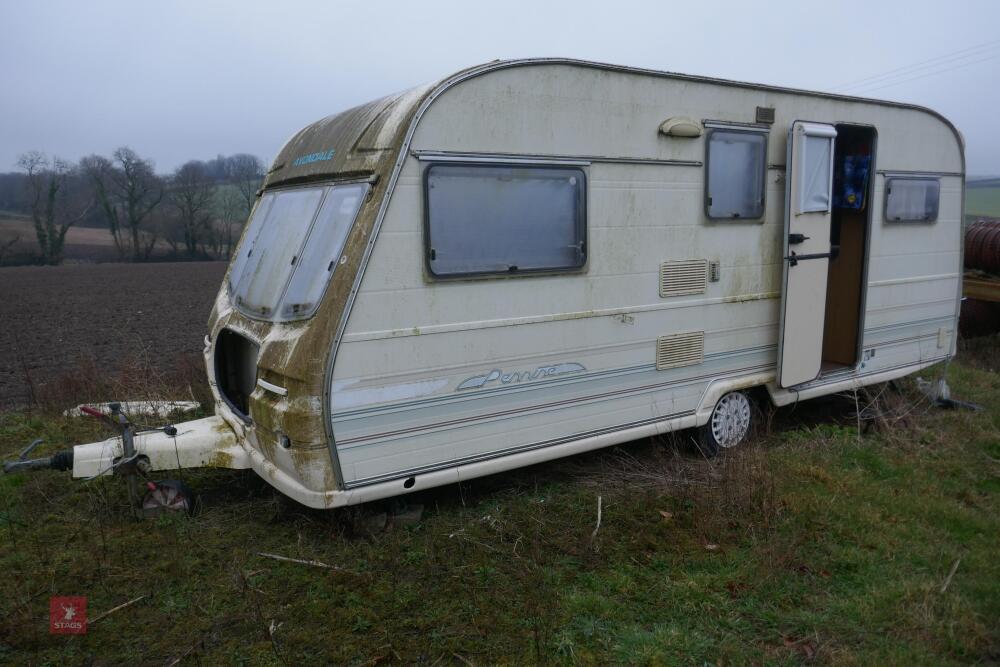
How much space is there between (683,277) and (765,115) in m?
1.47

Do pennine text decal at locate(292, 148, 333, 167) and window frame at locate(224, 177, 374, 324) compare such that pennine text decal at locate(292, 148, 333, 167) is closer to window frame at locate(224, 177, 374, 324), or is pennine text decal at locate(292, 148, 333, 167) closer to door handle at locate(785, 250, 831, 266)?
window frame at locate(224, 177, 374, 324)

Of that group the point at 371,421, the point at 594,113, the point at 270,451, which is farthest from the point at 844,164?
the point at 270,451

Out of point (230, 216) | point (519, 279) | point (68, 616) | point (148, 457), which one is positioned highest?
point (519, 279)

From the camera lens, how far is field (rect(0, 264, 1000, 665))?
11.2ft

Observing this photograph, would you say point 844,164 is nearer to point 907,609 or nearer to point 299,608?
point 907,609

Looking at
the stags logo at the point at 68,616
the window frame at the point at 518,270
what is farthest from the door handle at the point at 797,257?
the stags logo at the point at 68,616

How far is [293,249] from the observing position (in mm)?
4645

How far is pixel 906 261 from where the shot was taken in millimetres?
6922

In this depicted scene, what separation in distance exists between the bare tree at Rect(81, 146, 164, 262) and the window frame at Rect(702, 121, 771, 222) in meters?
40.4

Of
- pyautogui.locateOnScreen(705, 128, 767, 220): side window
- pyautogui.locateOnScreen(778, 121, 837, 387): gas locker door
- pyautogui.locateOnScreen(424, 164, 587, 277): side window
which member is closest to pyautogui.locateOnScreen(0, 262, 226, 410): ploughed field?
pyautogui.locateOnScreen(424, 164, 587, 277): side window

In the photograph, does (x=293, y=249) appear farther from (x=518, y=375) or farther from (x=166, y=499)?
(x=166, y=499)

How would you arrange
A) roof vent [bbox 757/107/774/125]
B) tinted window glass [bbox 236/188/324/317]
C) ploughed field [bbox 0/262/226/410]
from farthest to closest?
ploughed field [bbox 0/262/226/410] < roof vent [bbox 757/107/774/125] < tinted window glass [bbox 236/188/324/317]

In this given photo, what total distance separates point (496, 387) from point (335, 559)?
1374 mm

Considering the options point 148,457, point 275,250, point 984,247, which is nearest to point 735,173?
point 275,250
